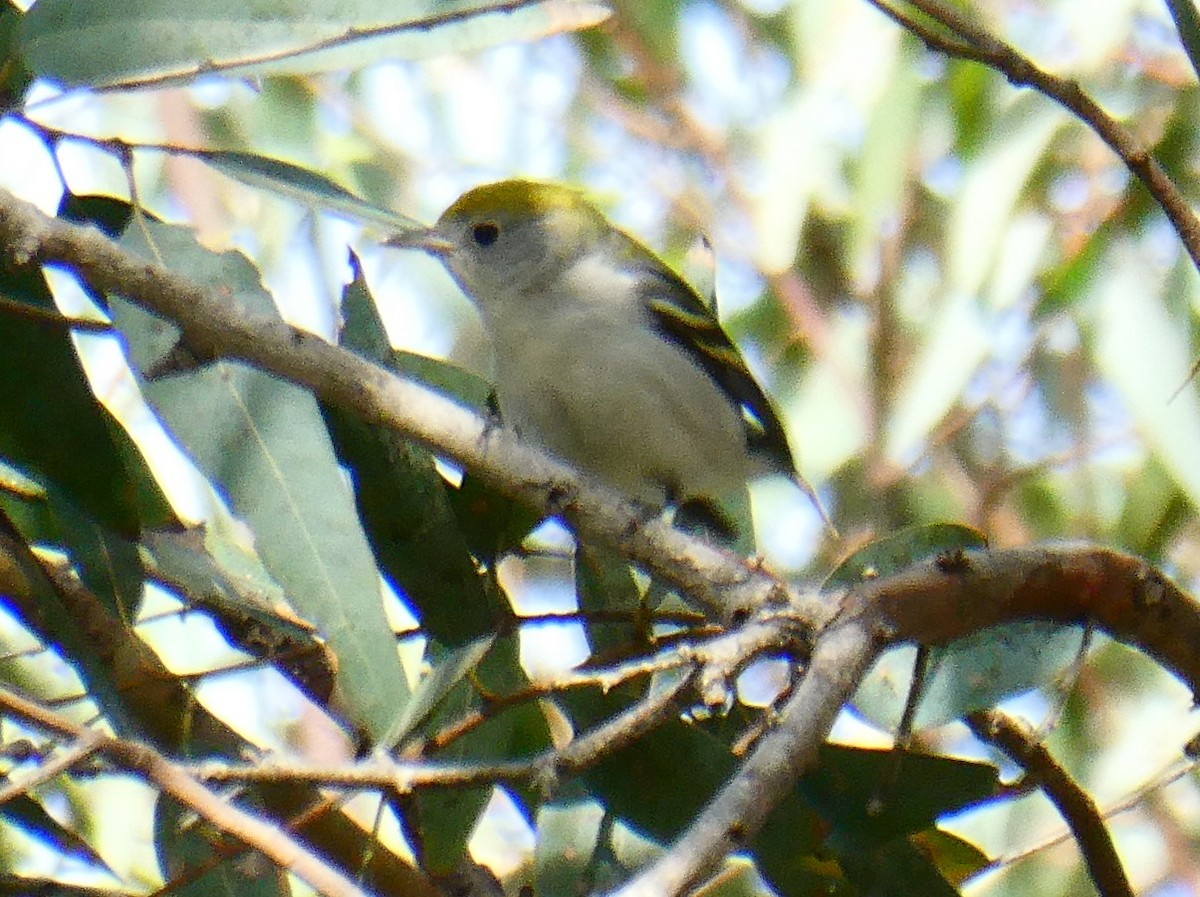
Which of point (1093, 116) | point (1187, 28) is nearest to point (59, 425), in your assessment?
point (1093, 116)

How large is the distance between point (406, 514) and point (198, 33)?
598 mm

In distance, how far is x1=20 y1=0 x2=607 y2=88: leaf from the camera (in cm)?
175

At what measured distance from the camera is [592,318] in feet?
9.78

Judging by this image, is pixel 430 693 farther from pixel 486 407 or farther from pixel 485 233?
pixel 485 233

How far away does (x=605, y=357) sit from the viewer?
2.86 metres

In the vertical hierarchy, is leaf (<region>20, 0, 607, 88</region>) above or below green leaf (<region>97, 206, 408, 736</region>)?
→ above

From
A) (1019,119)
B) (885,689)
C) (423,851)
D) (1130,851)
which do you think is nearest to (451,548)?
(423,851)

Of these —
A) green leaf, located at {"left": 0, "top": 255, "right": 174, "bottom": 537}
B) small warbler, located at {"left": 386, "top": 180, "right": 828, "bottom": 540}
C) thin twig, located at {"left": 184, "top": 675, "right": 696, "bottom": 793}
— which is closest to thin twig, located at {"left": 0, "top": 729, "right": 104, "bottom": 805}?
thin twig, located at {"left": 184, "top": 675, "right": 696, "bottom": 793}

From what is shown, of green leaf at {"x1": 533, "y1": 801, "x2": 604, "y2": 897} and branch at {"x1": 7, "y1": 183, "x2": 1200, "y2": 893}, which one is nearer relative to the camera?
branch at {"x1": 7, "y1": 183, "x2": 1200, "y2": 893}

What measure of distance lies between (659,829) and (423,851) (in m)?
0.27

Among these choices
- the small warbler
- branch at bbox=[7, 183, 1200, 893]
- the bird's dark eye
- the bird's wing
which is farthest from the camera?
the bird's dark eye

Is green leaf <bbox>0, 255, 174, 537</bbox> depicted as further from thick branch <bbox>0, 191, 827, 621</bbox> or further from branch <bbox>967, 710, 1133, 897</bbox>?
branch <bbox>967, 710, 1133, 897</bbox>

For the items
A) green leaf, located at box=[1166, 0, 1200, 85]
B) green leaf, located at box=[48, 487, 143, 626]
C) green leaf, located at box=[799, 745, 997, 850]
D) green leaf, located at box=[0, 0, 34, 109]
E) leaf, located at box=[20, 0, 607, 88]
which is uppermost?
green leaf, located at box=[0, 0, 34, 109]

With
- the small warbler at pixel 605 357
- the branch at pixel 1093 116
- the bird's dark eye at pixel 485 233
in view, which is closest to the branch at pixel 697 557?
the branch at pixel 1093 116
